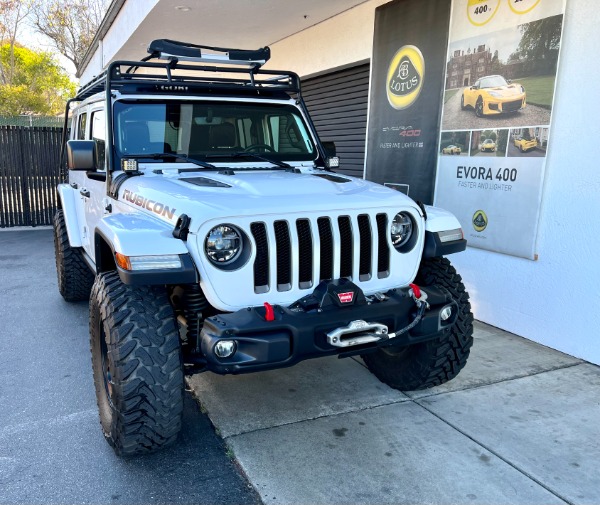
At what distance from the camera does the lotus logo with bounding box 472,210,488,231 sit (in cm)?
509

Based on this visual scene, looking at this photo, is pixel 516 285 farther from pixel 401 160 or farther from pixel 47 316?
pixel 47 316

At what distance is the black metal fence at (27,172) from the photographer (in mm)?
10578

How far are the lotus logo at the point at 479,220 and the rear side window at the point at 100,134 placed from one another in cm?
341

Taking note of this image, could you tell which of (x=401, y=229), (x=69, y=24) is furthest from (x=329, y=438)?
(x=69, y=24)

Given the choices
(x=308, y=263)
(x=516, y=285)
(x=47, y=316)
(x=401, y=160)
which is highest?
(x=401, y=160)

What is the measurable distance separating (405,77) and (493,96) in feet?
4.49

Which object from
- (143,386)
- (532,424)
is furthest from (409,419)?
(143,386)

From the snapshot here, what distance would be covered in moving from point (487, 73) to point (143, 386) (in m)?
4.19

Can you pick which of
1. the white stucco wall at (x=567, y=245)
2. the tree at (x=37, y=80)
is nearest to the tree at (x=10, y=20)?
the tree at (x=37, y=80)

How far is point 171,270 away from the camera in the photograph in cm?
252

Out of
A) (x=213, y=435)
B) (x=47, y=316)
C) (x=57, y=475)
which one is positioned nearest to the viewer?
(x=57, y=475)

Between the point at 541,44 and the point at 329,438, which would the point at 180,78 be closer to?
the point at 541,44

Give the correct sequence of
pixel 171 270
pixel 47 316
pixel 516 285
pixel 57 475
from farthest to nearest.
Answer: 1. pixel 47 316
2. pixel 516 285
3. pixel 57 475
4. pixel 171 270

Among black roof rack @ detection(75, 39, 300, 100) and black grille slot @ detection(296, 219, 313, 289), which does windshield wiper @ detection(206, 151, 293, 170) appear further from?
black grille slot @ detection(296, 219, 313, 289)
